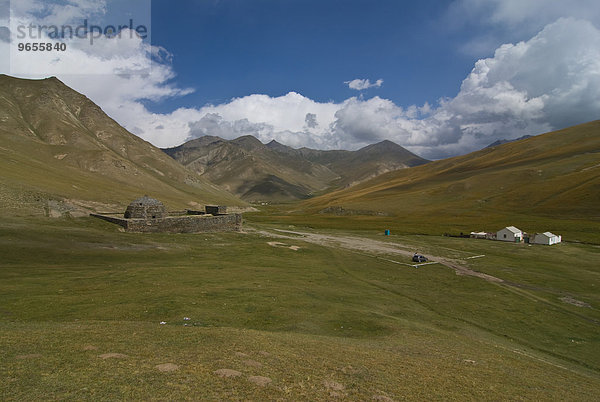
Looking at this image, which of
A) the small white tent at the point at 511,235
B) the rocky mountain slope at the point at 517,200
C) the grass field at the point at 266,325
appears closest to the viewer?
the grass field at the point at 266,325

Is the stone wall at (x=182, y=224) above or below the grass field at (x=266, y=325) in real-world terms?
above

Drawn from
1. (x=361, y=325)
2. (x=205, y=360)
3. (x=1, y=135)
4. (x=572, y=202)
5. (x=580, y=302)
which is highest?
(x=1, y=135)

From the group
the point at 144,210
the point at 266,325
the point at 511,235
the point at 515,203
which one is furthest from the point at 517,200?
the point at 266,325

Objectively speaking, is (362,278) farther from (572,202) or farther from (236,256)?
(572,202)

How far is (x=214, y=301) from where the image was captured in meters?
25.9

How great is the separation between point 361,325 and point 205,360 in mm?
14544

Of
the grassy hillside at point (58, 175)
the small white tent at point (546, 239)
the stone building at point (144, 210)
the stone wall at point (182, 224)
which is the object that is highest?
the grassy hillside at point (58, 175)

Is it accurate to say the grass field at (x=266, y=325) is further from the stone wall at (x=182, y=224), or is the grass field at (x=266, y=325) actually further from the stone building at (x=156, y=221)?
the stone building at (x=156, y=221)

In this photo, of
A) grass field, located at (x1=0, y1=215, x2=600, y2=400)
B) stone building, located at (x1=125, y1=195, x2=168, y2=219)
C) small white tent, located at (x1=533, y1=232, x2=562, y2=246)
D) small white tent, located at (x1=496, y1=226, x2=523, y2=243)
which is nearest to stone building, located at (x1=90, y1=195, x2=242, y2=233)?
stone building, located at (x1=125, y1=195, x2=168, y2=219)

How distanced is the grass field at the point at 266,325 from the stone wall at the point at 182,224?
3249 millimetres

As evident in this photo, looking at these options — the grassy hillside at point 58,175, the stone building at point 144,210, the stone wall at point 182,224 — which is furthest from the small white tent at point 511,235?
the grassy hillside at point 58,175

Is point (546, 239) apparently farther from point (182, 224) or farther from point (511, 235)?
point (182, 224)

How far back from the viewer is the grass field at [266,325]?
452 inches

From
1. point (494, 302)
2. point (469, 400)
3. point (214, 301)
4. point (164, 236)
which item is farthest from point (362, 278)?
point (164, 236)
